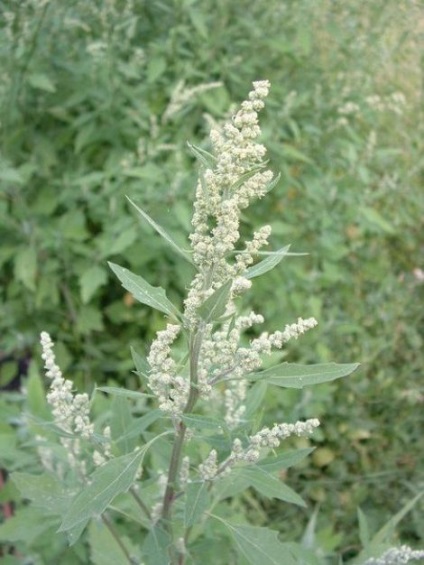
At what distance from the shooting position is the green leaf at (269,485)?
1.36 meters

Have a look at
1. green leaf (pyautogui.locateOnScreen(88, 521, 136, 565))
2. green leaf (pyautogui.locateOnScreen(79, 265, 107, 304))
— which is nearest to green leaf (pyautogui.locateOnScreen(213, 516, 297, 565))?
green leaf (pyautogui.locateOnScreen(88, 521, 136, 565))

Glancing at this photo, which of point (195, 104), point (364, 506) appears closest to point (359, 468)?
point (364, 506)

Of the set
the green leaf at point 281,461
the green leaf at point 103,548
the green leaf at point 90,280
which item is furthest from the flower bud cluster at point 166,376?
the green leaf at point 90,280

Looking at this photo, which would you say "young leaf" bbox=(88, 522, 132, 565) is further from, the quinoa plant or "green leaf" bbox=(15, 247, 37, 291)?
"green leaf" bbox=(15, 247, 37, 291)

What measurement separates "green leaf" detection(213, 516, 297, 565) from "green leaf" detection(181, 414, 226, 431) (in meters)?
0.26

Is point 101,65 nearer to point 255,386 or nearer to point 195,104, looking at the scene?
point 195,104

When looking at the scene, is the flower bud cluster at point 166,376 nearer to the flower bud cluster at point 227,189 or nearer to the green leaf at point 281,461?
the flower bud cluster at point 227,189

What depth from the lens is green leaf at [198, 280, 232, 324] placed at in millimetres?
1132

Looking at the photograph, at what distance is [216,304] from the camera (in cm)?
115

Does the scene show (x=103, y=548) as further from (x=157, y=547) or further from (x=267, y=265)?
(x=267, y=265)

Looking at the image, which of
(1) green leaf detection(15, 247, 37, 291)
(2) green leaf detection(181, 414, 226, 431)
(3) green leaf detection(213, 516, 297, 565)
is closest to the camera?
(2) green leaf detection(181, 414, 226, 431)

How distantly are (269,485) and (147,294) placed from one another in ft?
1.35

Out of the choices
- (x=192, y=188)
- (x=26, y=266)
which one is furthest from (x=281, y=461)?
(x=26, y=266)

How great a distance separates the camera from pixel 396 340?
3.61 meters
